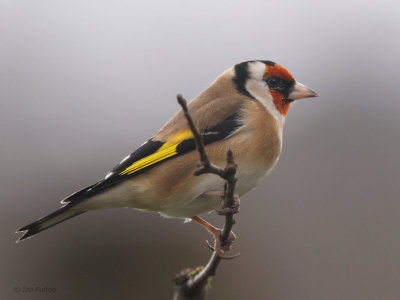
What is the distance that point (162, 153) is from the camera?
3.76m

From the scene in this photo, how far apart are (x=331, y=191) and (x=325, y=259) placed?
1.08 m

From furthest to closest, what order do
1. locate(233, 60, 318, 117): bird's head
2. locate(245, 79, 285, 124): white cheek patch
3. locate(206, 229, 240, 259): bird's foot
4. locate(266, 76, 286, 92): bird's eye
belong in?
1. locate(266, 76, 286, 92): bird's eye
2. locate(233, 60, 318, 117): bird's head
3. locate(245, 79, 285, 124): white cheek patch
4. locate(206, 229, 240, 259): bird's foot

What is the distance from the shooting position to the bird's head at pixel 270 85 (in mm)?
4199

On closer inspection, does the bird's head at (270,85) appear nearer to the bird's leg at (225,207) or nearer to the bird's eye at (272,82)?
the bird's eye at (272,82)

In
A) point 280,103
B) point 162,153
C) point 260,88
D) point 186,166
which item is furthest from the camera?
point 260,88

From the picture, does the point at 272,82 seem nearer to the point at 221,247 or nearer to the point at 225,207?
the point at 221,247

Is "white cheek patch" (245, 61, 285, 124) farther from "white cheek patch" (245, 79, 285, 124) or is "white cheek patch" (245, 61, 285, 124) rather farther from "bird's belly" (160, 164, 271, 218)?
"bird's belly" (160, 164, 271, 218)

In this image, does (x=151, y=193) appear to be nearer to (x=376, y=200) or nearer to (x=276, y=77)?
(x=276, y=77)

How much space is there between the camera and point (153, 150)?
3.82 metres

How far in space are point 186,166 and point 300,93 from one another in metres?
1.25

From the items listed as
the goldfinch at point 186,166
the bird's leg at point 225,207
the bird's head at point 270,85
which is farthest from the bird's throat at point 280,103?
the bird's leg at point 225,207

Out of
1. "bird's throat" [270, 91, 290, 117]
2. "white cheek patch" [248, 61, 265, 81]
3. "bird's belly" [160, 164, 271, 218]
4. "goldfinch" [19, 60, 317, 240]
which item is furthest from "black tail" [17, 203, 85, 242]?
"white cheek patch" [248, 61, 265, 81]

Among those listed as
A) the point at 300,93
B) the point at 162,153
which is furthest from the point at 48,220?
the point at 300,93

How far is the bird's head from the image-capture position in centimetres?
420
